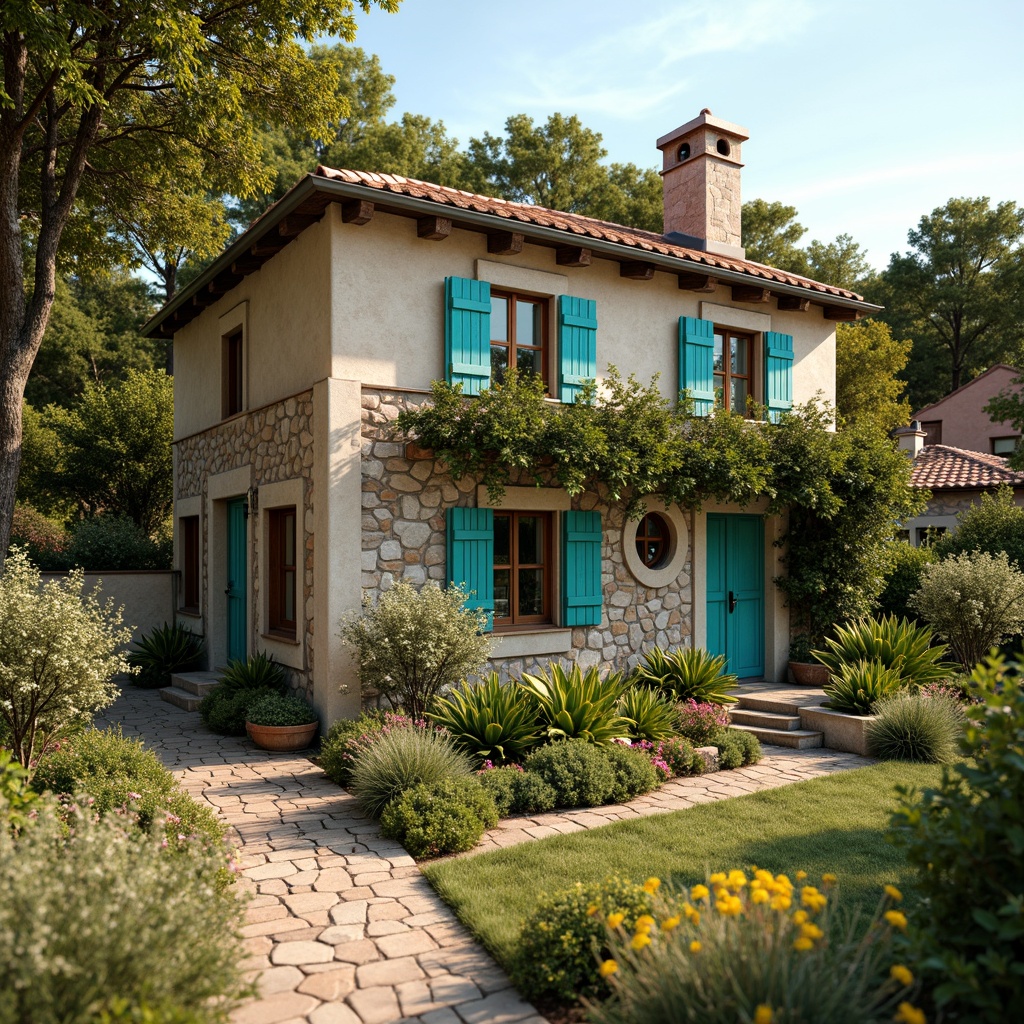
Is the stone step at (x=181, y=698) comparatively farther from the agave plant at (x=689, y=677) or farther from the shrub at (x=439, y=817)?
the agave plant at (x=689, y=677)

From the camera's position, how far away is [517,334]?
368 inches

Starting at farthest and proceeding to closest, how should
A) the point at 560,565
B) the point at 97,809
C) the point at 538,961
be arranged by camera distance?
the point at 560,565 → the point at 97,809 → the point at 538,961

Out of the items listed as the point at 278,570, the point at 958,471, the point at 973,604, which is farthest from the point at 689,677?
the point at 958,471

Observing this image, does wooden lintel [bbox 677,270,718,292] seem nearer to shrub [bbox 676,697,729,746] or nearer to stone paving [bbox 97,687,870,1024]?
shrub [bbox 676,697,729,746]

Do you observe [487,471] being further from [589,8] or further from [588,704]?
[589,8]

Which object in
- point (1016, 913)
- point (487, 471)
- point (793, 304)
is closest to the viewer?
point (1016, 913)

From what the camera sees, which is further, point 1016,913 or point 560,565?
point 560,565

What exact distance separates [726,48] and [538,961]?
7.31 m

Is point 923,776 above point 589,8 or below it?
Result: below

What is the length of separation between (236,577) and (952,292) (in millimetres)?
32231

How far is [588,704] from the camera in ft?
23.9

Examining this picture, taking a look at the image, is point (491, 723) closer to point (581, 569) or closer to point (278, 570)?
point (581, 569)

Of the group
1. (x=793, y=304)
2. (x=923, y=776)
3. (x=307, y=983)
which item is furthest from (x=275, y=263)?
(x=923, y=776)

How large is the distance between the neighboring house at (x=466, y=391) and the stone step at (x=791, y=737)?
5.63 ft
